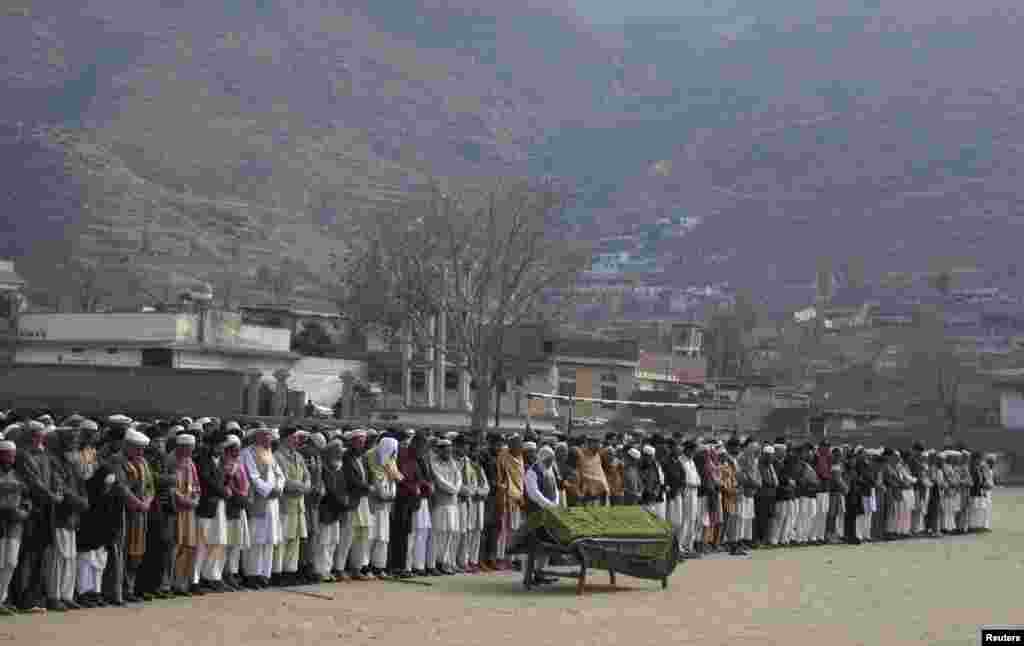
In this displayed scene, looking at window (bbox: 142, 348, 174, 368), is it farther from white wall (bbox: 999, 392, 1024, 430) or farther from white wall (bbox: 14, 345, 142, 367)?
white wall (bbox: 999, 392, 1024, 430)

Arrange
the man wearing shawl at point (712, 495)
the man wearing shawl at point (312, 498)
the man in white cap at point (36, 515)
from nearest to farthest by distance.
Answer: the man in white cap at point (36, 515) < the man wearing shawl at point (312, 498) < the man wearing shawl at point (712, 495)

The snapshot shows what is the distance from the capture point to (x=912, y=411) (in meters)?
83.4

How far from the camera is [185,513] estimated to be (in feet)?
51.0

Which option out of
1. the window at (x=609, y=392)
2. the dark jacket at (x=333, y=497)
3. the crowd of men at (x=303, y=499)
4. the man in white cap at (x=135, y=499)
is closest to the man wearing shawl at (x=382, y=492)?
the crowd of men at (x=303, y=499)

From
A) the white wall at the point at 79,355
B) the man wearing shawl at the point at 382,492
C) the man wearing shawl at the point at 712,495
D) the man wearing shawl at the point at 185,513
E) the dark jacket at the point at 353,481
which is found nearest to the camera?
the man wearing shawl at the point at 185,513

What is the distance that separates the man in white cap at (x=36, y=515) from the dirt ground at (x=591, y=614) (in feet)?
1.35

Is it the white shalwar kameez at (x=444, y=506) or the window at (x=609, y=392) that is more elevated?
the window at (x=609, y=392)

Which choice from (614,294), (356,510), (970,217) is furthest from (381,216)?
(970,217)

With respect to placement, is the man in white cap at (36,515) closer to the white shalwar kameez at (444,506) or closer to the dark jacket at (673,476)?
the white shalwar kameez at (444,506)

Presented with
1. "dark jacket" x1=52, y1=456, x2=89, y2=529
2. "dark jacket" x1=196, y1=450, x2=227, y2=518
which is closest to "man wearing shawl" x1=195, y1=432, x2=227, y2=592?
"dark jacket" x1=196, y1=450, x2=227, y2=518

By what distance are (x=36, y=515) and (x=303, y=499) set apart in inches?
140

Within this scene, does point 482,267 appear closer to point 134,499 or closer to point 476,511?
point 476,511

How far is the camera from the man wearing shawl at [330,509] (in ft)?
57.0

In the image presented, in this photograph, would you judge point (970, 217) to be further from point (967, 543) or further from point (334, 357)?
point (967, 543)
